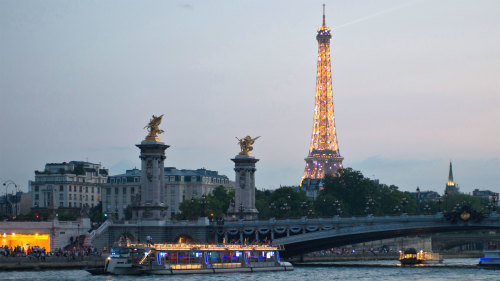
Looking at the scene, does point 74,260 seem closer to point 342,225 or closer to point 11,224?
point 11,224

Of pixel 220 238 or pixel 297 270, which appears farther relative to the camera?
pixel 220 238

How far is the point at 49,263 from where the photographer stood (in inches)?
4355

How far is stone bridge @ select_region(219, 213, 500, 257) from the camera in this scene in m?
118

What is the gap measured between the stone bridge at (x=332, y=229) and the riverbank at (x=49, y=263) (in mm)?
21379

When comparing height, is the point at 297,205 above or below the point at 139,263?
above

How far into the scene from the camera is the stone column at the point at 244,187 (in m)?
150

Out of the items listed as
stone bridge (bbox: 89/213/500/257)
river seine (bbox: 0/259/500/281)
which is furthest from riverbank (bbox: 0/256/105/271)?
stone bridge (bbox: 89/213/500/257)

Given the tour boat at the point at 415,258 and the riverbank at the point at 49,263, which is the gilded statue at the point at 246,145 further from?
the riverbank at the point at 49,263

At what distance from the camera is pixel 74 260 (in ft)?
373

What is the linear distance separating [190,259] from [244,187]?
44.4m

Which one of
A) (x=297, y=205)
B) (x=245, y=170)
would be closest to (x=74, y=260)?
(x=245, y=170)

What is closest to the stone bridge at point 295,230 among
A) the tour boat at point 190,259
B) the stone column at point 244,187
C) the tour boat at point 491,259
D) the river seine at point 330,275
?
the river seine at point 330,275

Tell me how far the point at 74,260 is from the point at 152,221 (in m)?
17.5

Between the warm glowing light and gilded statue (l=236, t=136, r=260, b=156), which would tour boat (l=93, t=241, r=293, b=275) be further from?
gilded statue (l=236, t=136, r=260, b=156)
